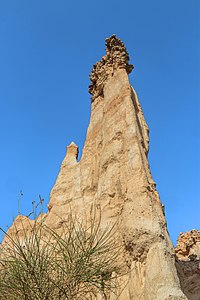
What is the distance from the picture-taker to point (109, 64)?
16.2 meters

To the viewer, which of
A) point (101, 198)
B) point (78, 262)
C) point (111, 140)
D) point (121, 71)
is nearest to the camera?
point (78, 262)

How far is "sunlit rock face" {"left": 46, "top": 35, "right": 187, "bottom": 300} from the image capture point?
8.20 metres

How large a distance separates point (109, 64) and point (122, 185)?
7600 millimetres

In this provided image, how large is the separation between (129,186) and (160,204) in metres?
1.15

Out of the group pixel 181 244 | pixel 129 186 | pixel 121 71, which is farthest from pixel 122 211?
pixel 181 244

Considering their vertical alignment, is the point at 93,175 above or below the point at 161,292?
above

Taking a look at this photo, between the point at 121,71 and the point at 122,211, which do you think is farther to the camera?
the point at 121,71

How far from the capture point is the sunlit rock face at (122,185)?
8.20 m

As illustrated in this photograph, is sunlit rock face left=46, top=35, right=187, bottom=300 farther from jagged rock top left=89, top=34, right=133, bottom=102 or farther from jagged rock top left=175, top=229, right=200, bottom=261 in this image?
jagged rock top left=175, top=229, right=200, bottom=261

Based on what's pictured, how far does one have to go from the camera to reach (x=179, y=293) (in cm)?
723

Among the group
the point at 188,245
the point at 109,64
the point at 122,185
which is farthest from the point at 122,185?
the point at 188,245

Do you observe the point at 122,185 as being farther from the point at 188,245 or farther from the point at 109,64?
the point at 188,245

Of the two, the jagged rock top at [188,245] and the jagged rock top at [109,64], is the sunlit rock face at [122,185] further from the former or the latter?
the jagged rock top at [188,245]

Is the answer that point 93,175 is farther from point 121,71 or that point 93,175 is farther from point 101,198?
point 121,71
